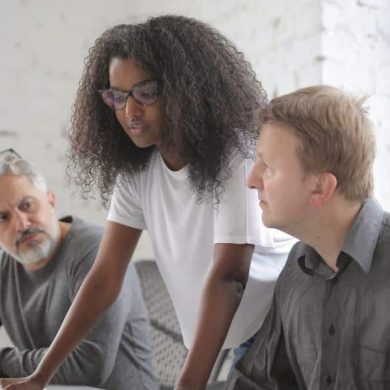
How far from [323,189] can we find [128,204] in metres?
0.50

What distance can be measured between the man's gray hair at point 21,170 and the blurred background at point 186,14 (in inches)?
29.4

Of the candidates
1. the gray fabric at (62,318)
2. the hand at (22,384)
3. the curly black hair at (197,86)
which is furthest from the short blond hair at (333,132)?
the gray fabric at (62,318)

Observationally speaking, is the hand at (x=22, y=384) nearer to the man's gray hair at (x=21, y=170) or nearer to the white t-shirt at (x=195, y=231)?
the white t-shirt at (x=195, y=231)

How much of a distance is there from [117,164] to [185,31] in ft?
0.97

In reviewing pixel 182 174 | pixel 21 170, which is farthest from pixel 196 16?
pixel 182 174

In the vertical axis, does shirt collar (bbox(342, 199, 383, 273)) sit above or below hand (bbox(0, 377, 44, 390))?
above

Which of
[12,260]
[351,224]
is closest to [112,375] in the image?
[12,260]

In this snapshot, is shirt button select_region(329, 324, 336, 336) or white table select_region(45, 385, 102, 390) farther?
white table select_region(45, 385, 102, 390)

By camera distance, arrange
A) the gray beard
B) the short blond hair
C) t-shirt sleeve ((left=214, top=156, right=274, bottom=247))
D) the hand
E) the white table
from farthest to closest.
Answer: the gray beard, the white table, the hand, t-shirt sleeve ((left=214, top=156, right=274, bottom=247)), the short blond hair

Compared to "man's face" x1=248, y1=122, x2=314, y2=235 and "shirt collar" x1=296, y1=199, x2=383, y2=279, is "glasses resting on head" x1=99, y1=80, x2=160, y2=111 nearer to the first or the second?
"man's face" x1=248, y1=122, x2=314, y2=235

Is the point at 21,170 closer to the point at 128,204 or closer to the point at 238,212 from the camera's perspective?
the point at 128,204

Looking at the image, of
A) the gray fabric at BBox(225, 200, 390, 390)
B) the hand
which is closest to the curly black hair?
the gray fabric at BBox(225, 200, 390, 390)

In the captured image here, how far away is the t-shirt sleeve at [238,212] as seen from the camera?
4.15 feet

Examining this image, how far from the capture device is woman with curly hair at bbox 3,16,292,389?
1.26 m
